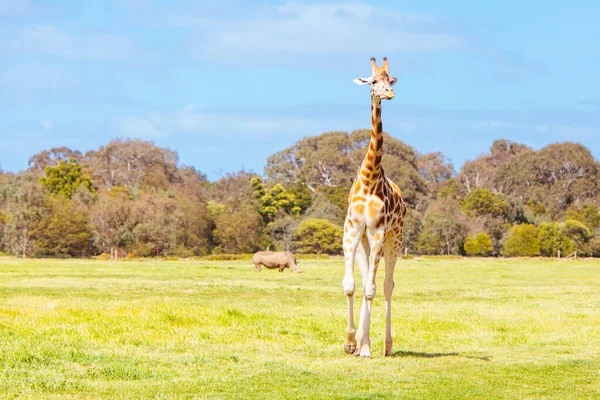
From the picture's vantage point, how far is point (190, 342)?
15.2 meters

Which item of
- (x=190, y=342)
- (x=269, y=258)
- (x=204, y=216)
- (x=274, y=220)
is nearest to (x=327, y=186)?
(x=274, y=220)

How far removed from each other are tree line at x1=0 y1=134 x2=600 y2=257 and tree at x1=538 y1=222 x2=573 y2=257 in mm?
116

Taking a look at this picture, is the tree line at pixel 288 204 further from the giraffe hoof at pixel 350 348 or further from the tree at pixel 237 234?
the giraffe hoof at pixel 350 348

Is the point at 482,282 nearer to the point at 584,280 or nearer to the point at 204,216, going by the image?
the point at 584,280

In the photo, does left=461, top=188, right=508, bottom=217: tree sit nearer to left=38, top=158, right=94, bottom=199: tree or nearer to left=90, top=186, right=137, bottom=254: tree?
left=90, top=186, right=137, bottom=254: tree

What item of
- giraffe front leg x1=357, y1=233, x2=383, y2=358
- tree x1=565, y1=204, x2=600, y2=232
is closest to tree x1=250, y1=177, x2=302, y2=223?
tree x1=565, y1=204, x2=600, y2=232

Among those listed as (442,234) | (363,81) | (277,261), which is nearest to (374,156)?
(363,81)

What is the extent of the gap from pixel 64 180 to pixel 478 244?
146 feet

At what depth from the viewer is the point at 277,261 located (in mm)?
49062

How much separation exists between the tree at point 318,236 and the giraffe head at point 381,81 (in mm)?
66737

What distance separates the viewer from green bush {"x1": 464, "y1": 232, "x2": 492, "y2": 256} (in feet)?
278

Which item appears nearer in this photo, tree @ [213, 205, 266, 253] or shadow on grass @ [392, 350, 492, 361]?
shadow on grass @ [392, 350, 492, 361]

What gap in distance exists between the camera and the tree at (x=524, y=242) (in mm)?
83375

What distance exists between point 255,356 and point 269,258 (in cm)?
3549
